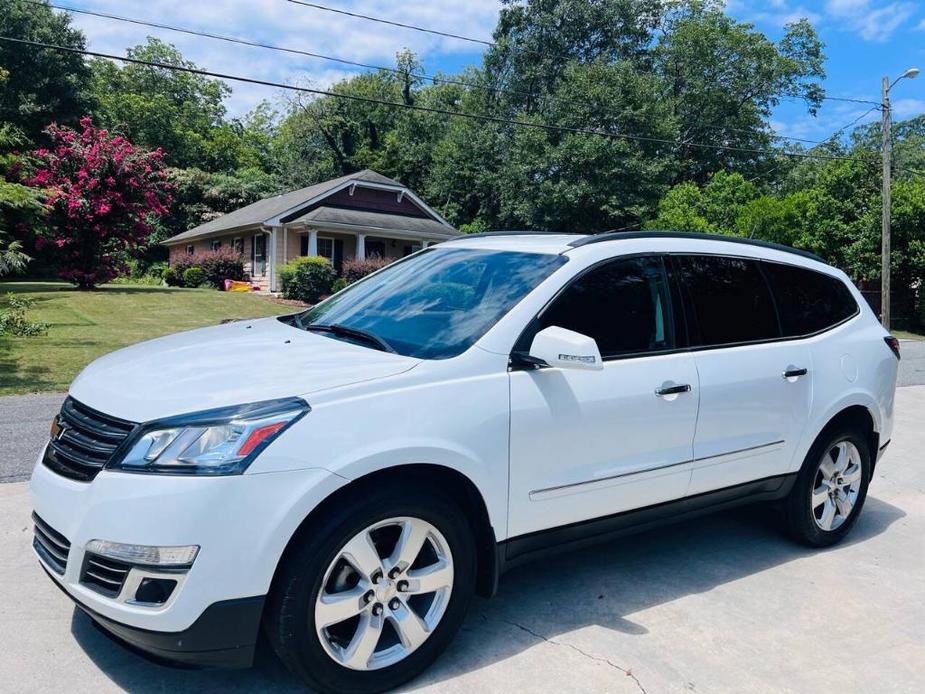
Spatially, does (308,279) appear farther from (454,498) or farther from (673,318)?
(454,498)

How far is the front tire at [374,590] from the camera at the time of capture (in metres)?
2.55

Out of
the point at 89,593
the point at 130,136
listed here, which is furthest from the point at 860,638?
the point at 130,136

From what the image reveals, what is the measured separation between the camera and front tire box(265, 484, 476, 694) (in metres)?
2.55

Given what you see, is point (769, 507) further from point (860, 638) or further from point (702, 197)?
point (702, 197)

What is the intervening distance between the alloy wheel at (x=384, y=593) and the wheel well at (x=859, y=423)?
109 inches

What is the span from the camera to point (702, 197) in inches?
1278

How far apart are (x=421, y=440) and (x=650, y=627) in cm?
160

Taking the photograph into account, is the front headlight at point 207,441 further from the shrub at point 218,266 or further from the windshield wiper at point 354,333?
the shrub at point 218,266

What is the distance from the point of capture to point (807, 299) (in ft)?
14.9

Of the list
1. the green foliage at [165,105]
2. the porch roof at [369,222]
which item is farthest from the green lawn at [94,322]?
the green foliage at [165,105]

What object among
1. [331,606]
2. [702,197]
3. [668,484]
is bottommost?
[331,606]

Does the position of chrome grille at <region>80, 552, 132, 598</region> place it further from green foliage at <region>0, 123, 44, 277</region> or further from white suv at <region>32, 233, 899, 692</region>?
green foliage at <region>0, 123, 44, 277</region>

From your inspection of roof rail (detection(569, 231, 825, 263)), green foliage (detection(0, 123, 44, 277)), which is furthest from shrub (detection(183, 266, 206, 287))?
roof rail (detection(569, 231, 825, 263))

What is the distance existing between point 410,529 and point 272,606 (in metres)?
0.58
